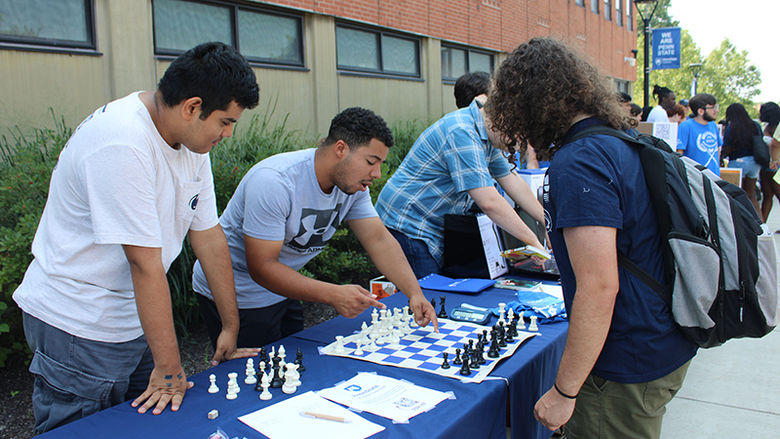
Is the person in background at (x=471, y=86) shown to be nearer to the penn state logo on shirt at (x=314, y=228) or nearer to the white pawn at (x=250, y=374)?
the penn state logo on shirt at (x=314, y=228)

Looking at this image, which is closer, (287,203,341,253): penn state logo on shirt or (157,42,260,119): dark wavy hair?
(157,42,260,119): dark wavy hair

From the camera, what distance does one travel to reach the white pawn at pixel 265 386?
6.18 feet

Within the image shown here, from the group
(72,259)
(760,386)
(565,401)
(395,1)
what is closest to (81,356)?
(72,259)

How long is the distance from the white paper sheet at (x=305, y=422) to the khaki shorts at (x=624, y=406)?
0.72 m

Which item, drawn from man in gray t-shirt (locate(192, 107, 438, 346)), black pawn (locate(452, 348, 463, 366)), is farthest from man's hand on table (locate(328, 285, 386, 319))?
black pawn (locate(452, 348, 463, 366))

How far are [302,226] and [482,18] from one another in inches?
477

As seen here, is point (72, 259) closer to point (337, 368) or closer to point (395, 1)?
point (337, 368)

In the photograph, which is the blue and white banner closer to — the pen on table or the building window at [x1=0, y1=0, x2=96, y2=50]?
the building window at [x1=0, y1=0, x2=96, y2=50]

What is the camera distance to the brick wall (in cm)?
985

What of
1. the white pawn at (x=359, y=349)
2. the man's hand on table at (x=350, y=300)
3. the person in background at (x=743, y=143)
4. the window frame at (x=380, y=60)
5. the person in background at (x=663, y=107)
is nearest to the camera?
the white pawn at (x=359, y=349)

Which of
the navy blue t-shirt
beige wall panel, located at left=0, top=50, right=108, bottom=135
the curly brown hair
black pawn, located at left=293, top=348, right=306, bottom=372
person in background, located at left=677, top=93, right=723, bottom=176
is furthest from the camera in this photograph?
person in background, located at left=677, top=93, right=723, bottom=176

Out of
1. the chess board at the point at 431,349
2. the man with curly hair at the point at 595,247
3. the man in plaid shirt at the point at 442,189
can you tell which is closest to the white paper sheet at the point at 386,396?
the chess board at the point at 431,349

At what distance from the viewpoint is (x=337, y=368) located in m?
2.17

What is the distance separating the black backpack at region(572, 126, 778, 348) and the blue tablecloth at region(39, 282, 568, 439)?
670 millimetres
